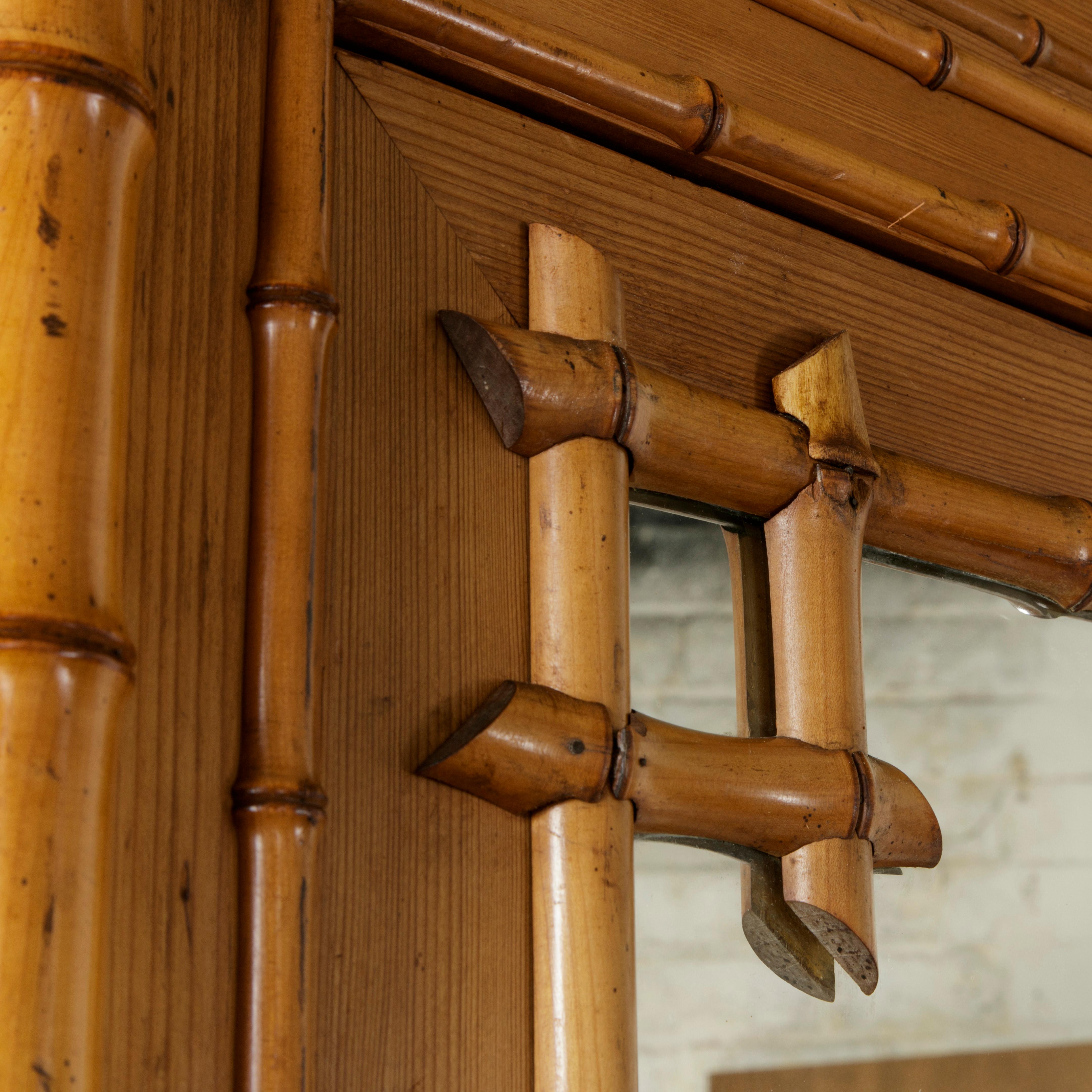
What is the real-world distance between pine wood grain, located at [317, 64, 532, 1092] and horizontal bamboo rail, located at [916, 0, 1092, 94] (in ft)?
1.59

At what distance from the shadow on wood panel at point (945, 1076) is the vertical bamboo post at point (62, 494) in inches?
15.1

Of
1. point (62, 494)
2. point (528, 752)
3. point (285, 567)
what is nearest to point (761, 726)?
point (528, 752)

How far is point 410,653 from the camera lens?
1.86ft

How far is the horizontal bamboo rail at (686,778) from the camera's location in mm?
562

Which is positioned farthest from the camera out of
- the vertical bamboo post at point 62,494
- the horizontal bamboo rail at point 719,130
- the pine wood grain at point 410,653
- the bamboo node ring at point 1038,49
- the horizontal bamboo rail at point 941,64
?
the bamboo node ring at point 1038,49

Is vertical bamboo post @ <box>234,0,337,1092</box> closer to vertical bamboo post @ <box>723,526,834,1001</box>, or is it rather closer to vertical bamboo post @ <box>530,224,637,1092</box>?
vertical bamboo post @ <box>530,224,637,1092</box>

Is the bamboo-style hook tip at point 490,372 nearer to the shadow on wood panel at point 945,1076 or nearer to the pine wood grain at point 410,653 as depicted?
the pine wood grain at point 410,653

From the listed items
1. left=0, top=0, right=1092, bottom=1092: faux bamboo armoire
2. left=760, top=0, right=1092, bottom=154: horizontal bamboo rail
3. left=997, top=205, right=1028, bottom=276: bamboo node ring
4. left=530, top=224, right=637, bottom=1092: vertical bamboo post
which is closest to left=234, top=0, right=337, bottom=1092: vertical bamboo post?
left=0, top=0, right=1092, bottom=1092: faux bamboo armoire

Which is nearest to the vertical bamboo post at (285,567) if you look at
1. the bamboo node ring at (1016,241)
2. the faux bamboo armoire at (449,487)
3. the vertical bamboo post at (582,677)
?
the faux bamboo armoire at (449,487)

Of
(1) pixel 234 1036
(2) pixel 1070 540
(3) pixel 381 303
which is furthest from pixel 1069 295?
(1) pixel 234 1036

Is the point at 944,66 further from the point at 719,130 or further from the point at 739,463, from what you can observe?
the point at 739,463

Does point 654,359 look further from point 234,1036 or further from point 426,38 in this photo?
point 234,1036

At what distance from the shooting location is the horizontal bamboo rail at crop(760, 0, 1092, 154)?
81 centimetres

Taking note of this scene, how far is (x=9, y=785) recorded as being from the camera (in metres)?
0.39
